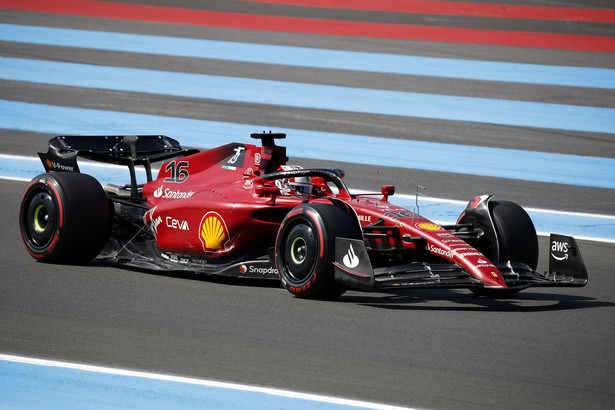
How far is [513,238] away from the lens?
26.6ft

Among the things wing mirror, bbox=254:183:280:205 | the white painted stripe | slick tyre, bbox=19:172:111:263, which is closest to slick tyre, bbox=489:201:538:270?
wing mirror, bbox=254:183:280:205

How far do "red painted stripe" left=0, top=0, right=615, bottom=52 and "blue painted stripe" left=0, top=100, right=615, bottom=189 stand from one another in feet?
20.4

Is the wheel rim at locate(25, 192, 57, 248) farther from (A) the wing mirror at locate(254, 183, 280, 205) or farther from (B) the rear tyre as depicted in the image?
(B) the rear tyre

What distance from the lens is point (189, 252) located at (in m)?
8.63

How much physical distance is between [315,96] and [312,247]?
32.9 feet

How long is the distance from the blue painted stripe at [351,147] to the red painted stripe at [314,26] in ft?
20.4

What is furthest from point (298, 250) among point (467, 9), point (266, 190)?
point (467, 9)

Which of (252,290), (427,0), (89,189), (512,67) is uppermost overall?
(427,0)

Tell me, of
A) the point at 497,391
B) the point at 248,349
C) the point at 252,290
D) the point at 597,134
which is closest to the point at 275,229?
the point at 252,290

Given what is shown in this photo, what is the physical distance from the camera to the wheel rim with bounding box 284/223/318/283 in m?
7.44

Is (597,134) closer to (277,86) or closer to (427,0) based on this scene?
(277,86)

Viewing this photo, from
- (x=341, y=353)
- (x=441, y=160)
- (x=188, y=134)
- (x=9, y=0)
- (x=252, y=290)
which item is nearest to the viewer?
(x=341, y=353)

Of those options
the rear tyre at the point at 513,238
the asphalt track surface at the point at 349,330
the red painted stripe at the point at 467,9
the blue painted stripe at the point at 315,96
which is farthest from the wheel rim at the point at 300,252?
the red painted stripe at the point at 467,9

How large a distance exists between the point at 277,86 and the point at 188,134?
3.17 metres
